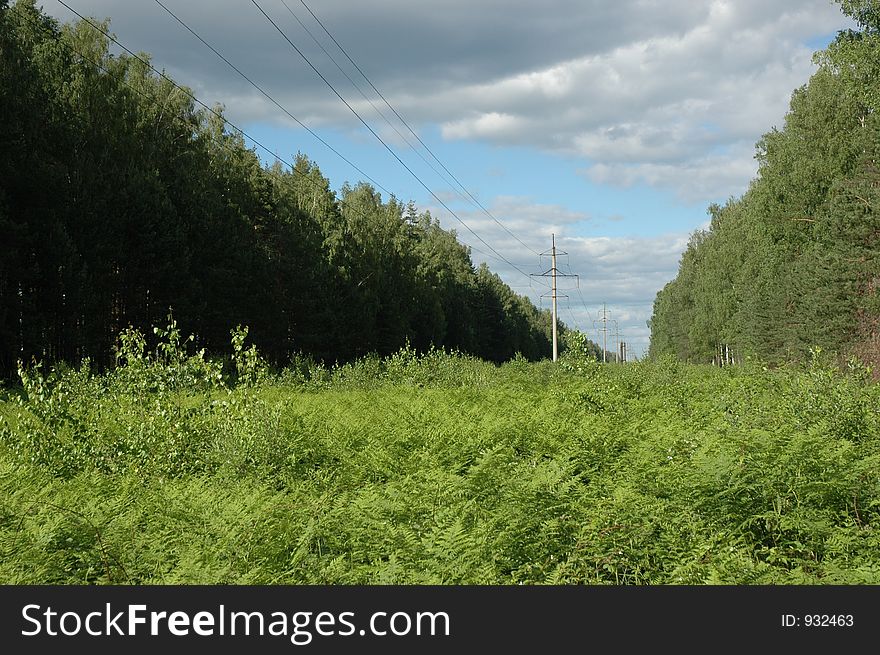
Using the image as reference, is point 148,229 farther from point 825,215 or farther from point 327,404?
point 825,215

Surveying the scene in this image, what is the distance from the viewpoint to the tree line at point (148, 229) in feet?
82.4

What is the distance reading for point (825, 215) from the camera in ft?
132

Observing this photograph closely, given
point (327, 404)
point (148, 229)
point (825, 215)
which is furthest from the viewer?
point (825, 215)

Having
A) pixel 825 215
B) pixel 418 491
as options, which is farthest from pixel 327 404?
pixel 825 215

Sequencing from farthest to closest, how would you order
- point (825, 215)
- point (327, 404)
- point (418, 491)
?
point (825, 215) → point (327, 404) → point (418, 491)

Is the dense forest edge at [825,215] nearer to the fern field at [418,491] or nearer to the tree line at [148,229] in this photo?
the fern field at [418,491]

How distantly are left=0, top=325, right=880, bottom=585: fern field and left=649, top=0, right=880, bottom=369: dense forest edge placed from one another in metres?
17.4

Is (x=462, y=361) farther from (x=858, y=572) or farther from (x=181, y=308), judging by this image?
(x=858, y=572)

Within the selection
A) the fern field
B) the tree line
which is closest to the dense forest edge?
the fern field

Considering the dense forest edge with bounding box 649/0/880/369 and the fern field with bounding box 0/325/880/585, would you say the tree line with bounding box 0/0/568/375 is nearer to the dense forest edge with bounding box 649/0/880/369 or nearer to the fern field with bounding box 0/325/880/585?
the fern field with bounding box 0/325/880/585

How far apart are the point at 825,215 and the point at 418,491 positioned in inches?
1522

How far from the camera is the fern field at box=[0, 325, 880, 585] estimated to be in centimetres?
589

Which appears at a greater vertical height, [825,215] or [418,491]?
[825,215]

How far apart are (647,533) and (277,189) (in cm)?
4706
